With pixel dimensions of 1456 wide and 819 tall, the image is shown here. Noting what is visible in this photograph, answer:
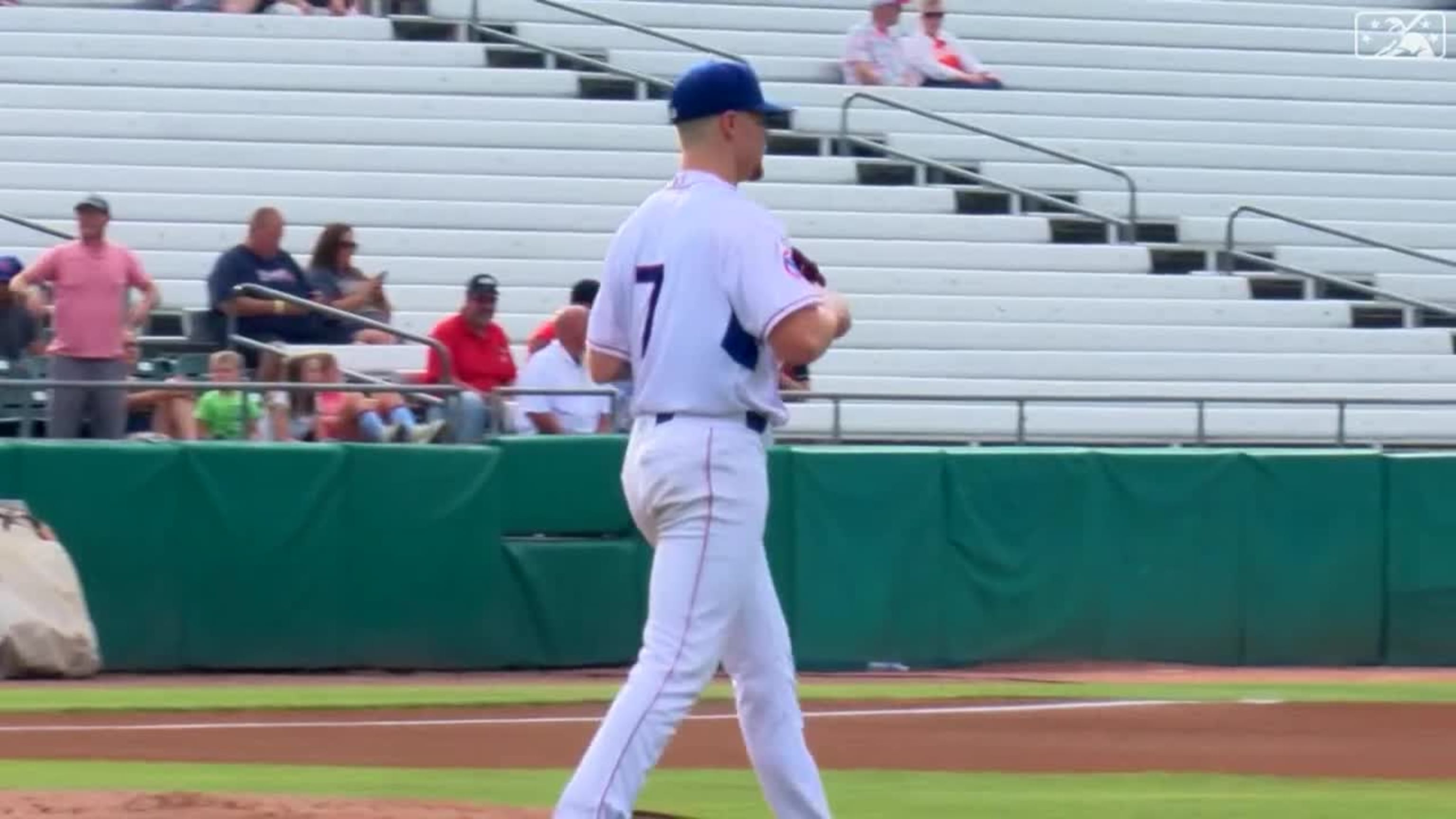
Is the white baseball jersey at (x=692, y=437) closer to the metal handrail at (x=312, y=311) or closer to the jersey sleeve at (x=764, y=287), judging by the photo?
the jersey sleeve at (x=764, y=287)

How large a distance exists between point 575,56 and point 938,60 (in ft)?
11.1

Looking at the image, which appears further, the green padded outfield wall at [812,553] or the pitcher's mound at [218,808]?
the green padded outfield wall at [812,553]

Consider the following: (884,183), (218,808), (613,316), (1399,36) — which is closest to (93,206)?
(218,808)

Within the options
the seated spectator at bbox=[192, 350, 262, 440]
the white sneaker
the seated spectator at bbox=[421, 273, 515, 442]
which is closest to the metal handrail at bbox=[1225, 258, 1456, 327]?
the seated spectator at bbox=[421, 273, 515, 442]

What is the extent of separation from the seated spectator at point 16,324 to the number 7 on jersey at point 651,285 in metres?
9.70

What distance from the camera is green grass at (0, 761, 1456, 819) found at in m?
7.88

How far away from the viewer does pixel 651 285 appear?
6.00 metres

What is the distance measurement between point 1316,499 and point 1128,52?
350 inches

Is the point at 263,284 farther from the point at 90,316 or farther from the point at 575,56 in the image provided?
the point at 575,56

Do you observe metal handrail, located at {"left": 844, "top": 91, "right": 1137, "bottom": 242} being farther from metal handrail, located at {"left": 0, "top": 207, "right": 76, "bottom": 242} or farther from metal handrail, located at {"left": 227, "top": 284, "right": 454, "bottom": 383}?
metal handrail, located at {"left": 0, "top": 207, "right": 76, "bottom": 242}

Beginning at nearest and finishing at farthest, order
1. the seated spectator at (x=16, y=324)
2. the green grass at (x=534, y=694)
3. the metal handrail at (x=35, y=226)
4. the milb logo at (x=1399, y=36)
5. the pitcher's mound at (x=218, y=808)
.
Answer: the pitcher's mound at (x=218, y=808) < the green grass at (x=534, y=694) < the seated spectator at (x=16, y=324) < the metal handrail at (x=35, y=226) < the milb logo at (x=1399, y=36)

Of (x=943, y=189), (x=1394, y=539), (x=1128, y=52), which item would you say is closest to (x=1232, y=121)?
(x=1128, y=52)

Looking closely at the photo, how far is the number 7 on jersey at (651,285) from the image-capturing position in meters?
5.99

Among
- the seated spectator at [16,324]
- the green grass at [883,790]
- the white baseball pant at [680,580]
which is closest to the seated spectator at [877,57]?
the seated spectator at [16,324]
